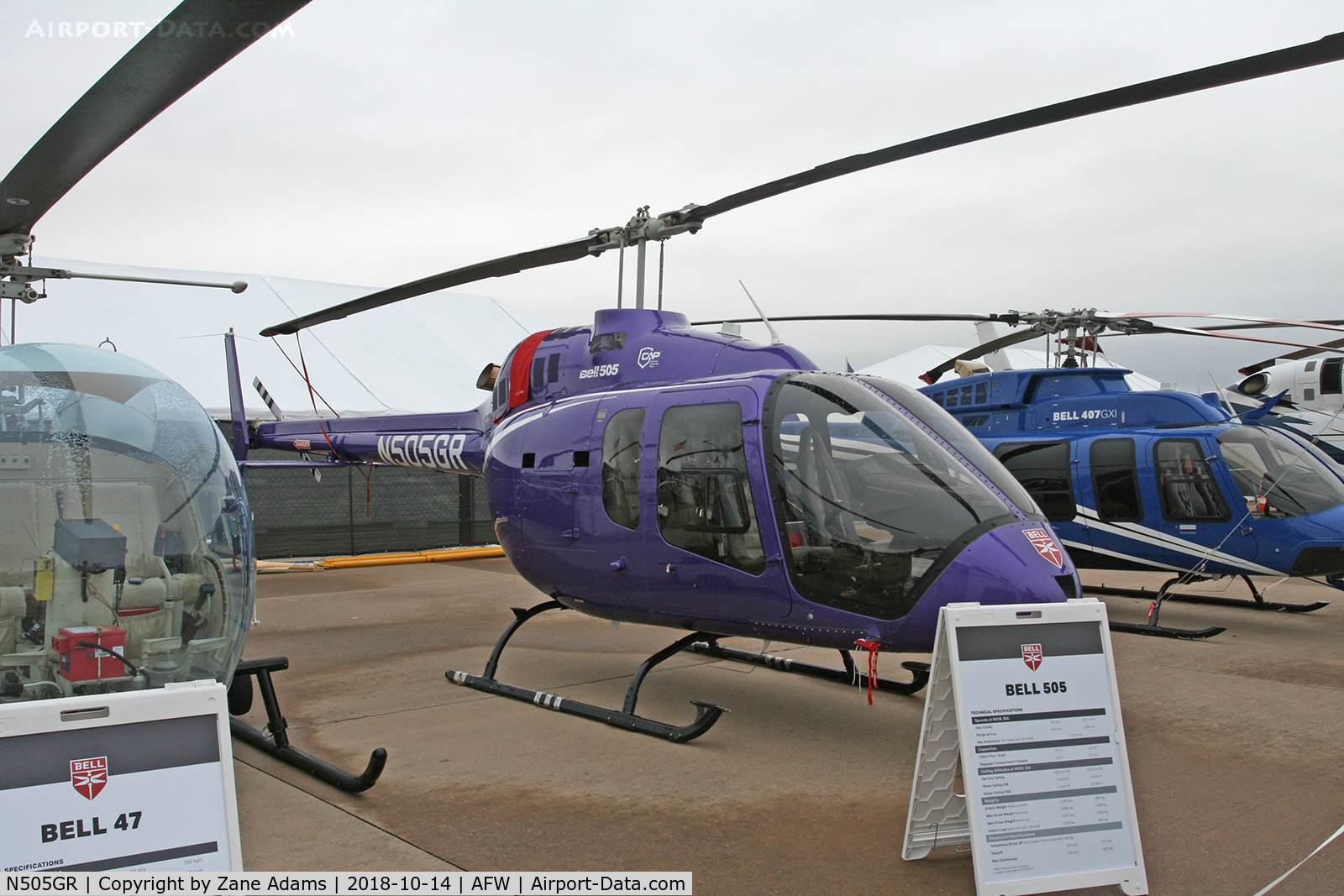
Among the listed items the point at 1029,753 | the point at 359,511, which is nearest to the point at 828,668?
the point at 1029,753

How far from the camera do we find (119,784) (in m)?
2.54

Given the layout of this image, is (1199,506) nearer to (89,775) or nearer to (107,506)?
(107,506)

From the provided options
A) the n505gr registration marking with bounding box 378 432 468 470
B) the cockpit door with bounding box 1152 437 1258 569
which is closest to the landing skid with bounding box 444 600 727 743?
the n505gr registration marking with bounding box 378 432 468 470

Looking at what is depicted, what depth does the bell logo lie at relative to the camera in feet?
8.18

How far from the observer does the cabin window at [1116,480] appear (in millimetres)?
8797

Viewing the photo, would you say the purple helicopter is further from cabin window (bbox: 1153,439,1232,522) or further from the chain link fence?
the chain link fence

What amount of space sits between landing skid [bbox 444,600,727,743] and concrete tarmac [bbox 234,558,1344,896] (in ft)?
0.25

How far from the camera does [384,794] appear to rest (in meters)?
4.38

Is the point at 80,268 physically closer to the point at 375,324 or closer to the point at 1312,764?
the point at 375,324

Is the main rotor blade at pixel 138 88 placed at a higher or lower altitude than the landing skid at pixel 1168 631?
higher

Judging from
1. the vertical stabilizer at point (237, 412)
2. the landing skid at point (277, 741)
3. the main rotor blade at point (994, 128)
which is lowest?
the landing skid at point (277, 741)

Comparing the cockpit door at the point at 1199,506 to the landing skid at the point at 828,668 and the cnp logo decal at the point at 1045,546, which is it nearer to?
the landing skid at the point at 828,668

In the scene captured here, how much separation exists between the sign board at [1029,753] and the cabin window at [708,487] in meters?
1.64

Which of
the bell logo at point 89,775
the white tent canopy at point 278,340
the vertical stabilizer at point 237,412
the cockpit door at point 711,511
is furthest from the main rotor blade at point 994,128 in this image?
the white tent canopy at point 278,340
